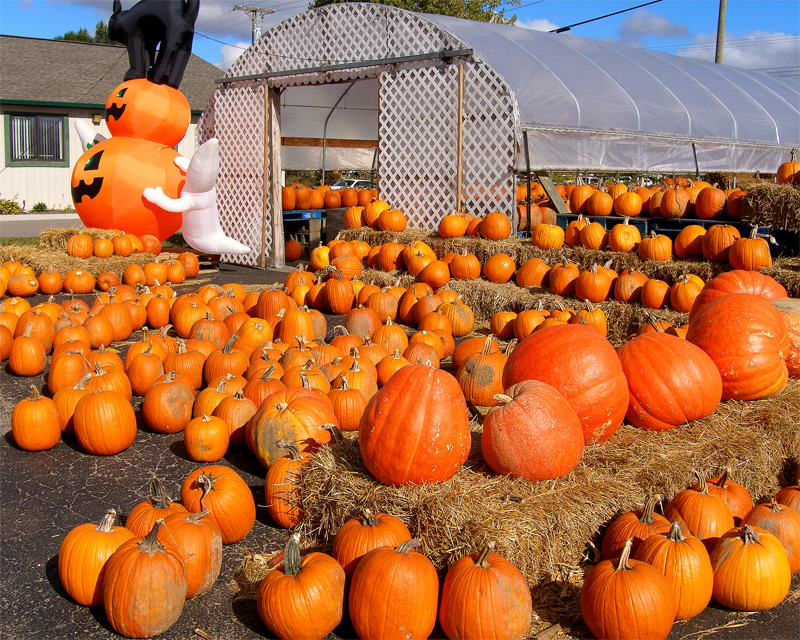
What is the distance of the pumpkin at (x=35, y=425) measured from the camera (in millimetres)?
4145

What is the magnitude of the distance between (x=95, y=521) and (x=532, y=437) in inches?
88.0

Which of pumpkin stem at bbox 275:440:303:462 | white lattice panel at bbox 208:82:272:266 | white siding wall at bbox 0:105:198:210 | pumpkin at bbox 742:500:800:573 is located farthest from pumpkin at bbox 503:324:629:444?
white siding wall at bbox 0:105:198:210

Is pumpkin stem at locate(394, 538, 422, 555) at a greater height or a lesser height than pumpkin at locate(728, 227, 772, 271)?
lesser

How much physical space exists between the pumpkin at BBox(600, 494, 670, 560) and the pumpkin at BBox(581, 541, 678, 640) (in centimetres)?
30

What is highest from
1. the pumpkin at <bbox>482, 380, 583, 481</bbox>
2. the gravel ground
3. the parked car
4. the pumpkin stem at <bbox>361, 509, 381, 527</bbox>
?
the parked car

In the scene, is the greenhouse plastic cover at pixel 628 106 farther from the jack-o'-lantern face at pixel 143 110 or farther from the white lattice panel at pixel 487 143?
the jack-o'-lantern face at pixel 143 110

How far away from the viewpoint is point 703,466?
3305 mm

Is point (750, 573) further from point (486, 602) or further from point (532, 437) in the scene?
point (486, 602)

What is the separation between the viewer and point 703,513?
3.04 meters

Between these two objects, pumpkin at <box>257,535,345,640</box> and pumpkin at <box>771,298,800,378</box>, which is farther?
pumpkin at <box>771,298,800,378</box>

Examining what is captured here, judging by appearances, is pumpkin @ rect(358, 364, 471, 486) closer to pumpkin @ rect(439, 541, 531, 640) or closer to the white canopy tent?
pumpkin @ rect(439, 541, 531, 640)

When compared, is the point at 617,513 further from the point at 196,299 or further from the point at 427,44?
the point at 427,44

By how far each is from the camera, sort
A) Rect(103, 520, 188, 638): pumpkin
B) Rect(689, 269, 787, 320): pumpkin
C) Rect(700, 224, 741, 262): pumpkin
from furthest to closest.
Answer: Rect(700, 224, 741, 262): pumpkin → Rect(689, 269, 787, 320): pumpkin → Rect(103, 520, 188, 638): pumpkin

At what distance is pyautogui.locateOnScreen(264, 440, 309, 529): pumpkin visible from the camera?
3301 millimetres
